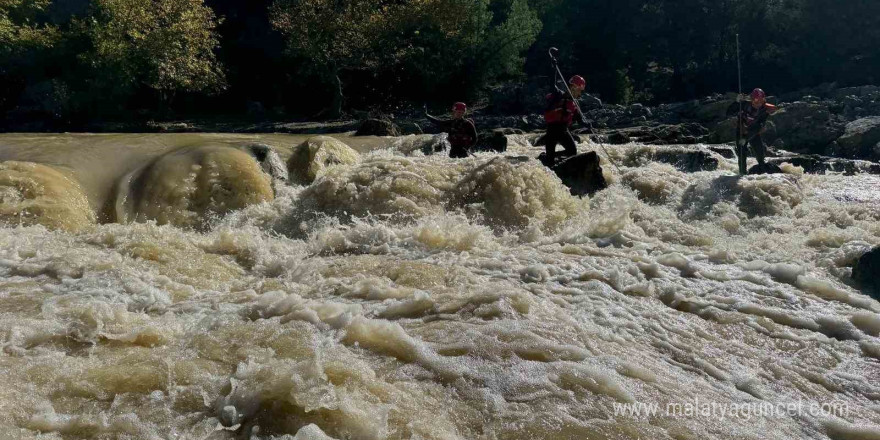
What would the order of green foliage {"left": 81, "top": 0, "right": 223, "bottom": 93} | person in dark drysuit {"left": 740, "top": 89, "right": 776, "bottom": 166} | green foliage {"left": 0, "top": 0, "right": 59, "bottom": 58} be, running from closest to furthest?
person in dark drysuit {"left": 740, "top": 89, "right": 776, "bottom": 166}
green foliage {"left": 81, "top": 0, "right": 223, "bottom": 93}
green foliage {"left": 0, "top": 0, "right": 59, "bottom": 58}

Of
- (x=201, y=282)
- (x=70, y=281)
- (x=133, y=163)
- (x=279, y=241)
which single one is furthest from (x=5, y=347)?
(x=133, y=163)

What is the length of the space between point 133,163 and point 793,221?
10.1m

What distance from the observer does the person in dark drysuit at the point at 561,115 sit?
10.2 metres

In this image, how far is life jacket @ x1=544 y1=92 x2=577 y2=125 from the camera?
33.5 ft

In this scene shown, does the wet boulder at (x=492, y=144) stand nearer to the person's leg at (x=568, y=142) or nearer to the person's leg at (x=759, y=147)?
the person's leg at (x=568, y=142)

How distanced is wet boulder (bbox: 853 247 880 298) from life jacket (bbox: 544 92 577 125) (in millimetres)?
4926

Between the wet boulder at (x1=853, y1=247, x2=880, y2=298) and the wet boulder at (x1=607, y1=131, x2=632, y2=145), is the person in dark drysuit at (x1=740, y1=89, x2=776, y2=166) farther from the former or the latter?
the wet boulder at (x1=853, y1=247, x2=880, y2=298)

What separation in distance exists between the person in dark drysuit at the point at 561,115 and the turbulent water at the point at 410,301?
1104mm

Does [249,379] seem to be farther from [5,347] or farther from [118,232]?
[118,232]

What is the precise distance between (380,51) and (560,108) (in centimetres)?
2572

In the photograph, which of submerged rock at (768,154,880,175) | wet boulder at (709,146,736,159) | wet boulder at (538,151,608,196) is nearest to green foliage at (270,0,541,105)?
wet boulder at (709,146,736,159)

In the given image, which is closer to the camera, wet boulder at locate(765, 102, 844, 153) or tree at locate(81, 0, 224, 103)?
wet boulder at locate(765, 102, 844, 153)

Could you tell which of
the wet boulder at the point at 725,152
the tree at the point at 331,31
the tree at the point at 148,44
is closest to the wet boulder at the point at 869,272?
the wet boulder at the point at 725,152

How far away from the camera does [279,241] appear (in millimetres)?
7836
